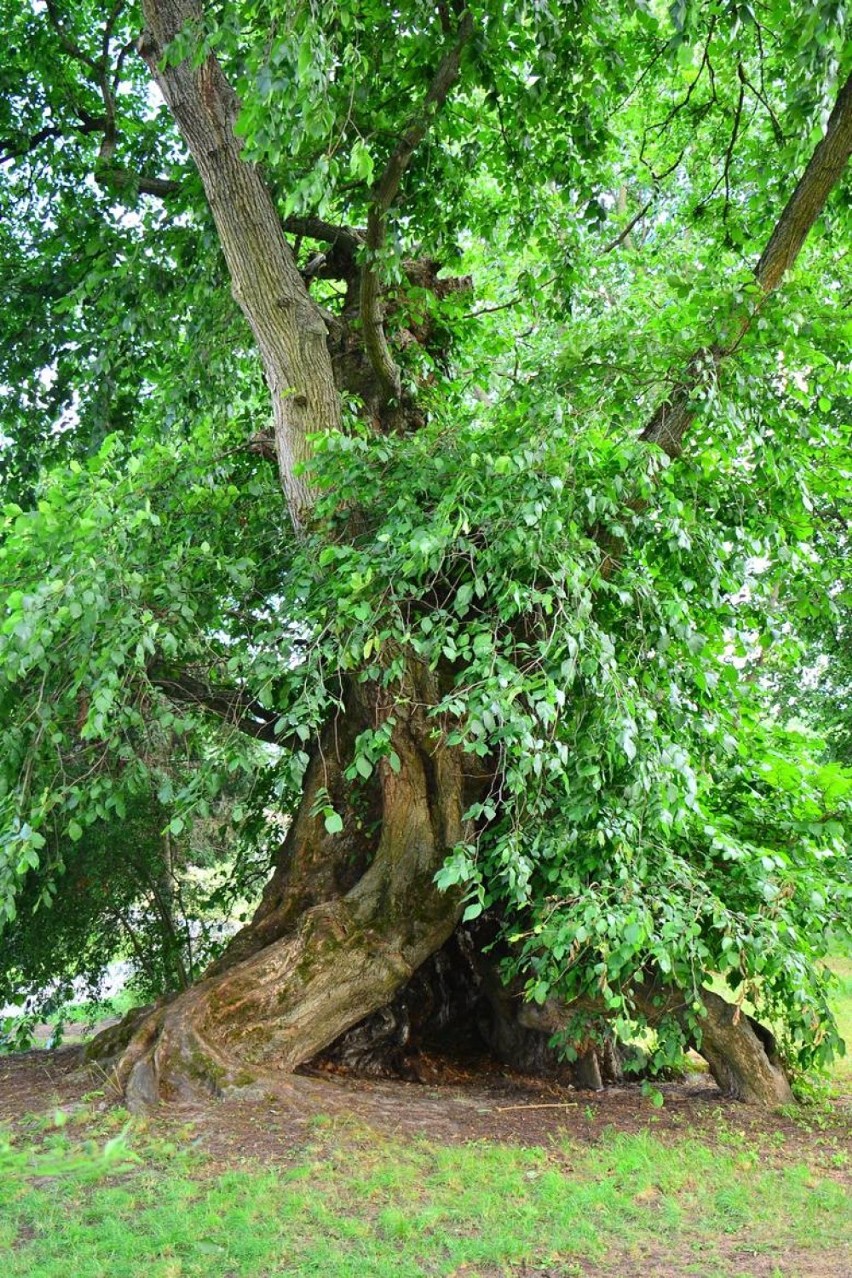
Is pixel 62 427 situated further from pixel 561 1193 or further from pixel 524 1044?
pixel 561 1193

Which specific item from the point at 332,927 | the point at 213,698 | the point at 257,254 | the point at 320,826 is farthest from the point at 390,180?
the point at 332,927

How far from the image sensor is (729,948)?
580 cm

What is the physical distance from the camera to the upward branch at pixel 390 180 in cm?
621

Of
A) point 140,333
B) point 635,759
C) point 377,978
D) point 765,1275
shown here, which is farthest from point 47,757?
point 765,1275

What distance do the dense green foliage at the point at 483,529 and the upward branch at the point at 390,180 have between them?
0.45ft

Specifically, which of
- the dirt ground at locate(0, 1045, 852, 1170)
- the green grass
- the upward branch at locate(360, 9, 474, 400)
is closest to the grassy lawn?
the green grass

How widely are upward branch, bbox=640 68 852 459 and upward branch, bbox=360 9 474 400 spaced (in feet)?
6.25

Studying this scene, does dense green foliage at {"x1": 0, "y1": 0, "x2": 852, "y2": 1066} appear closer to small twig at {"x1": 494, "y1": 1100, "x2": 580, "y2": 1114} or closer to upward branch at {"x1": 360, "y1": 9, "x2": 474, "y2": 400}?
upward branch at {"x1": 360, "y1": 9, "x2": 474, "y2": 400}

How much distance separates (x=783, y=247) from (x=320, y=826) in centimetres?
446

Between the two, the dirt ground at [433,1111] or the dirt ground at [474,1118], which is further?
the dirt ground at [433,1111]

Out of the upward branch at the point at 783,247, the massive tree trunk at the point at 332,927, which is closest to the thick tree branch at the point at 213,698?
the massive tree trunk at the point at 332,927

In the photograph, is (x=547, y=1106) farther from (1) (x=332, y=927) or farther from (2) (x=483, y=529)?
(2) (x=483, y=529)

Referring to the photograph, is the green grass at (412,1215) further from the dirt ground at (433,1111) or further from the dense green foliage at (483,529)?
the dense green foliage at (483,529)

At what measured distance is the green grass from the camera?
425 cm
